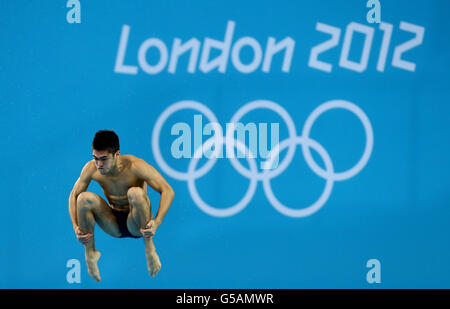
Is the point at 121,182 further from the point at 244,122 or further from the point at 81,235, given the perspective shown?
the point at 244,122

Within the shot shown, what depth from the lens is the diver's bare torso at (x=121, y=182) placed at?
629 centimetres

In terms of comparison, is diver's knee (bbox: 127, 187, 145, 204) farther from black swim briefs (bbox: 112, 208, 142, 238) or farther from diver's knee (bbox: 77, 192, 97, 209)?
black swim briefs (bbox: 112, 208, 142, 238)

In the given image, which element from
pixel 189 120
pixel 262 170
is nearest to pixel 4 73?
pixel 189 120

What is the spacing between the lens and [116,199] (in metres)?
6.48

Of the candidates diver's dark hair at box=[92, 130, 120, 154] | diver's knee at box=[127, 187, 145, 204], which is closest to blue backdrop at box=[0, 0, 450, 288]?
diver's knee at box=[127, 187, 145, 204]

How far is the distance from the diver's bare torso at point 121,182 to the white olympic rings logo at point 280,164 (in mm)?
1272

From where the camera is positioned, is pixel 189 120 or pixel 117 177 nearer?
pixel 117 177

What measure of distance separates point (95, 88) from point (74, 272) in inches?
89.9

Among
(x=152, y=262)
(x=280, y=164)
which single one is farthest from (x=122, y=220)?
(x=280, y=164)

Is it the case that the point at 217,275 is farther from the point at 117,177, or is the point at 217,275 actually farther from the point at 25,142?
the point at 25,142

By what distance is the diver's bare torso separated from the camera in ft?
20.6

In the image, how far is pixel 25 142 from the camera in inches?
301

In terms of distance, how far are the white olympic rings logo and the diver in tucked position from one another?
1318 millimetres
